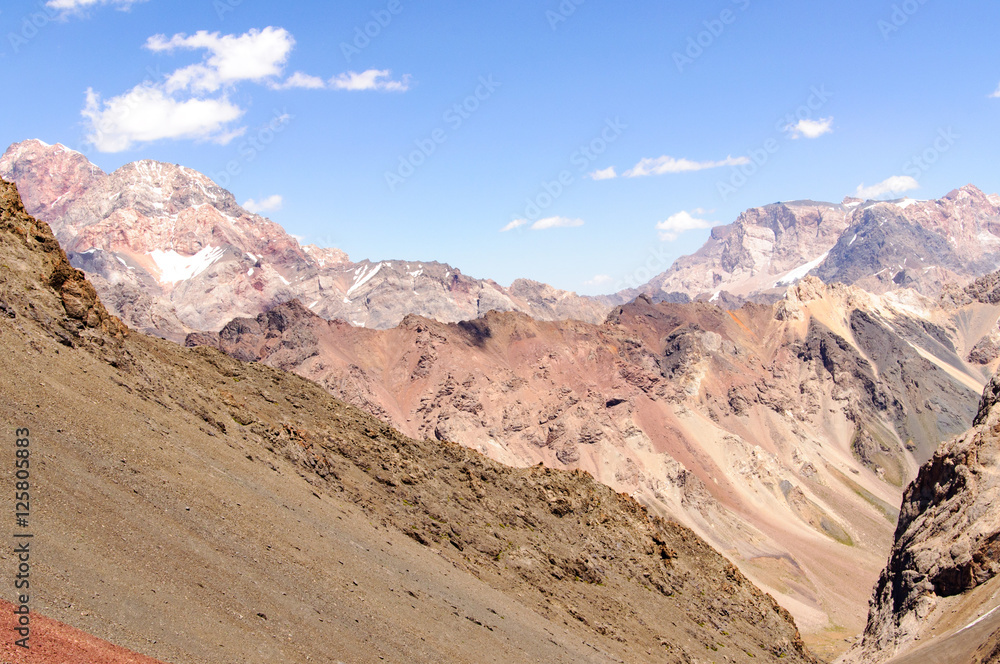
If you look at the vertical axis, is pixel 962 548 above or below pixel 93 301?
below

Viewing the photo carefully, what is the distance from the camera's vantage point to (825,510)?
162750 mm

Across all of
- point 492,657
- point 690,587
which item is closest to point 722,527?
point 690,587

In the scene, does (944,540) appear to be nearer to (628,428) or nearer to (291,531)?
(291,531)

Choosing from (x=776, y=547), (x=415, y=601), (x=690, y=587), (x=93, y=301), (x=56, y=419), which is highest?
(x=93, y=301)

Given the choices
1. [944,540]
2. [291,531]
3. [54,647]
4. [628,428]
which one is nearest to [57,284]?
[291,531]

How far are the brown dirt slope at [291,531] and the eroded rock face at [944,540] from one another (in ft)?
29.2

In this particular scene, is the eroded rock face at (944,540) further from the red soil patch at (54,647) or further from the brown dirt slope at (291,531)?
the red soil patch at (54,647)

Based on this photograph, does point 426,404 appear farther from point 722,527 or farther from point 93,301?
point 93,301

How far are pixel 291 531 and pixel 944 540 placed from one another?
43152mm

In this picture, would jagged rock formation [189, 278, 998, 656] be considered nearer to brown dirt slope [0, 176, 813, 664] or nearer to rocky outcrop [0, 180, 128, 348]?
brown dirt slope [0, 176, 813, 664]

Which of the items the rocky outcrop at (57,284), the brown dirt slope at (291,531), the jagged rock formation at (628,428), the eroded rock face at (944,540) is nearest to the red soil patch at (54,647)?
the brown dirt slope at (291,531)

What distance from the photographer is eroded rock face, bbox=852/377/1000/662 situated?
50406mm

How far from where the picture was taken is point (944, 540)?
→ 176 feet

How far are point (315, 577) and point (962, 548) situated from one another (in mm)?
41116
